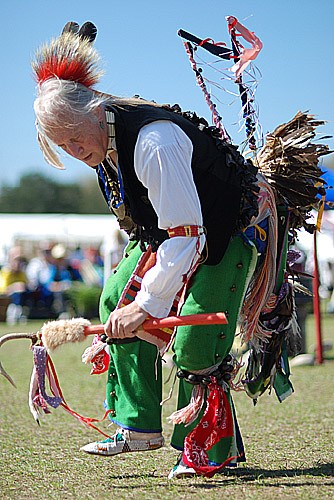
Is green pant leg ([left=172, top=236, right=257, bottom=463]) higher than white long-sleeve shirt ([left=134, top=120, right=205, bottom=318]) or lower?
lower

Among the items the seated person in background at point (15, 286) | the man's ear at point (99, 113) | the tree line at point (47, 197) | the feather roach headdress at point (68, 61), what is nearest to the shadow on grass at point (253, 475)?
the man's ear at point (99, 113)

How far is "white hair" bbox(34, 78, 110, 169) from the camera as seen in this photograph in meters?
2.85

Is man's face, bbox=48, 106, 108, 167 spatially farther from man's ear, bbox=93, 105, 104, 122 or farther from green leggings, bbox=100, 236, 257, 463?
green leggings, bbox=100, 236, 257, 463

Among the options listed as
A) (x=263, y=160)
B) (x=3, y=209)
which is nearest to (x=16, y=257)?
(x=263, y=160)

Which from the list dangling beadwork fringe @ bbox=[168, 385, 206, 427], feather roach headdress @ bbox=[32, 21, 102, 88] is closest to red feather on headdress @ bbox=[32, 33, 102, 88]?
feather roach headdress @ bbox=[32, 21, 102, 88]

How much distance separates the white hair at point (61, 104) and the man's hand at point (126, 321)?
67 centimetres

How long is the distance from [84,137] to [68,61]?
1.01ft

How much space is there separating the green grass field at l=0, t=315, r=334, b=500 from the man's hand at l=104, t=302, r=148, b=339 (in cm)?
60

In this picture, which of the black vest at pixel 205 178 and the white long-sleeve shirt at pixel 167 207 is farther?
the black vest at pixel 205 178

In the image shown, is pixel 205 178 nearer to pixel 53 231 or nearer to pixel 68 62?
pixel 68 62

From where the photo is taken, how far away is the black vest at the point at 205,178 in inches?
115

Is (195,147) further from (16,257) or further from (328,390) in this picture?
(16,257)

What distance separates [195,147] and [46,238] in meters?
18.3

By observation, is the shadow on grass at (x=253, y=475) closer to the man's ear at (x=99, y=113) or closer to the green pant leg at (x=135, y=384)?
the green pant leg at (x=135, y=384)
